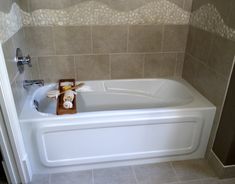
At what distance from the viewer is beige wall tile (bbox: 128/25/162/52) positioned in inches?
79.5

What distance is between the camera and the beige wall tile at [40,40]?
1.89 metres

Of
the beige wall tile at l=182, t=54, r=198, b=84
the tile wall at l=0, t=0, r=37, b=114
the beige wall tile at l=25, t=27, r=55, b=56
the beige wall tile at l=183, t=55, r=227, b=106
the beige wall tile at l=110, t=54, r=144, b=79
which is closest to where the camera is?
the tile wall at l=0, t=0, r=37, b=114

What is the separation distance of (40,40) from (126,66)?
85 cm

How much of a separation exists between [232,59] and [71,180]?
1.46 meters

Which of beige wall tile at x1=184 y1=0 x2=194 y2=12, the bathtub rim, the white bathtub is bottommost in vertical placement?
the white bathtub

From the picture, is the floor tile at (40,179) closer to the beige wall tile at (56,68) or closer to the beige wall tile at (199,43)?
the beige wall tile at (56,68)

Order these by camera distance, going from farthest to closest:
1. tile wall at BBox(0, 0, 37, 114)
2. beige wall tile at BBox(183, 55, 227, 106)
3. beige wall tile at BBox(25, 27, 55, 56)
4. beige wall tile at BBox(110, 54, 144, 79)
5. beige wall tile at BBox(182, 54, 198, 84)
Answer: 1. beige wall tile at BBox(110, 54, 144, 79)
2. beige wall tile at BBox(182, 54, 198, 84)
3. beige wall tile at BBox(25, 27, 55, 56)
4. beige wall tile at BBox(183, 55, 227, 106)
5. tile wall at BBox(0, 0, 37, 114)

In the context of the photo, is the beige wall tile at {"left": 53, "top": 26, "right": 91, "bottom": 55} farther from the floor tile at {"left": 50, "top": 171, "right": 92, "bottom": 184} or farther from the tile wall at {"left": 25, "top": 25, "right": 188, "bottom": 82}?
the floor tile at {"left": 50, "top": 171, "right": 92, "bottom": 184}

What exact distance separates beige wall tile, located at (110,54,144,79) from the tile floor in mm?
915

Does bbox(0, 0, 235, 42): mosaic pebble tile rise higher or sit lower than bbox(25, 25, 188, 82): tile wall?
higher

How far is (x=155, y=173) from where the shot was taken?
169 cm

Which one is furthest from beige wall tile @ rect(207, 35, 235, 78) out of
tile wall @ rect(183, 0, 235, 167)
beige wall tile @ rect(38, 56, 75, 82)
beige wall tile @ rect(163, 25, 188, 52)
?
beige wall tile @ rect(38, 56, 75, 82)

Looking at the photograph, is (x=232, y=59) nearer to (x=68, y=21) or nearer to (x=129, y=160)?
(x=129, y=160)

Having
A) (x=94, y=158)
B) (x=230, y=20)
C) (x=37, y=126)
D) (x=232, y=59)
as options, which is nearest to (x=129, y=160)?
(x=94, y=158)
